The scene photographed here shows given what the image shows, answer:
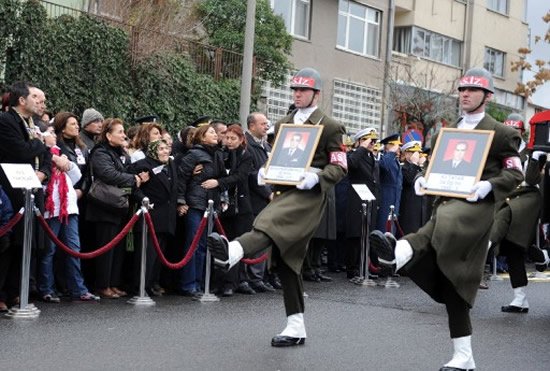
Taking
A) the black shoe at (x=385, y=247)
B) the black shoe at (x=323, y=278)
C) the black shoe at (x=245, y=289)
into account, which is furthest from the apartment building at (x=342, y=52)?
the black shoe at (x=385, y=247)

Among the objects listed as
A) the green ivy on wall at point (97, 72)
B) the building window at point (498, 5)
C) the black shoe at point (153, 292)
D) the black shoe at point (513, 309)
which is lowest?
the black shoe at point (153, 292)

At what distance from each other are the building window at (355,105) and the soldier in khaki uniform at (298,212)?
23.3 m

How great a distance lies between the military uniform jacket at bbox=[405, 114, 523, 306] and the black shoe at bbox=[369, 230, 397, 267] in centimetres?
25

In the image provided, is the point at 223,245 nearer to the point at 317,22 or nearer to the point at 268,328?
the point at 268,328

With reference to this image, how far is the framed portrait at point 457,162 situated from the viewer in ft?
25.2

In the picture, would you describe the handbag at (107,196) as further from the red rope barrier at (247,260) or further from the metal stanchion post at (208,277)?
the red rope barrier at (247,260)

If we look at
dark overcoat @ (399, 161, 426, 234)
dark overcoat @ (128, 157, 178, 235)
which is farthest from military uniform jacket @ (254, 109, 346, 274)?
dark overcoat @ (399, 161, 426, 234)

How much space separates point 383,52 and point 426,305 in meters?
22.8

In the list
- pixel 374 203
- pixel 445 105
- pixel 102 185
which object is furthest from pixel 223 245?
pixel 445 105

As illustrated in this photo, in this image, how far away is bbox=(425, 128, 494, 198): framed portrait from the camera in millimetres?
7668

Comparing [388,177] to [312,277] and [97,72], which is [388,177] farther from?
[97,72]

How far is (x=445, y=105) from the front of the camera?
109 feet

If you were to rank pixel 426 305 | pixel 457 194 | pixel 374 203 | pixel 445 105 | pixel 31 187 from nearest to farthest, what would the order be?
pixel 457 194 < pixel 31 187 < pixel 426 305 < pixel 374 203 < pixel 445 105

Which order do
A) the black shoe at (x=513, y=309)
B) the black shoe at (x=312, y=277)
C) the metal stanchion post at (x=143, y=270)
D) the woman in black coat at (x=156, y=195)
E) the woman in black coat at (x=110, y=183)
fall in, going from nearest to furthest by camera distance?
the metal stanchion post at (x=143, y=270)
the woman in black coat at (x=110, y=183)
the woman in black coat at (x=156, y=195)
the black shoe at (x=513, y=309)
the black shoe at (x=312, y=277)
